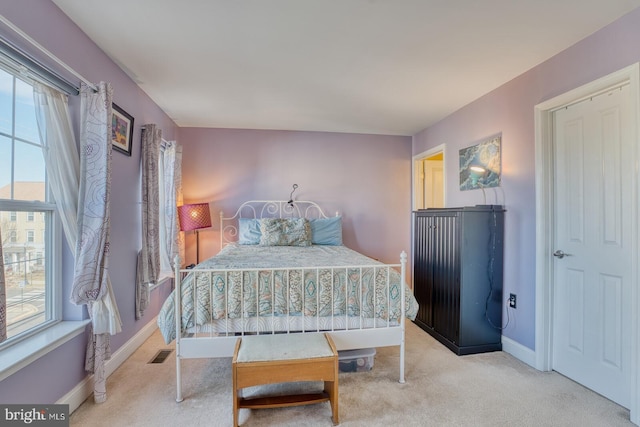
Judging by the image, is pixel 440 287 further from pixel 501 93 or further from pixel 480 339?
pixel 501 93

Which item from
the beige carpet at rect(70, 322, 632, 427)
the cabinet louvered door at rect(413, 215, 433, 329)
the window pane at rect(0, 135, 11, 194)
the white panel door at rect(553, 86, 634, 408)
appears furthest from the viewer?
the cabinet louvered door at rect(413, 215, 433, 329)

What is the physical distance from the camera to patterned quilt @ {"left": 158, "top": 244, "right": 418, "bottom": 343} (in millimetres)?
1975

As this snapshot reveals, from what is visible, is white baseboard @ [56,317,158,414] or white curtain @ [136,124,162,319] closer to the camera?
white baseboard @ [56,317,158,414]

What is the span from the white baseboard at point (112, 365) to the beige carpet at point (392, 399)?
51 millimetres

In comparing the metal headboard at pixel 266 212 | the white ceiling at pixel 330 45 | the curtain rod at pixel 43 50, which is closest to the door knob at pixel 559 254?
the white ceiling at pixel 330 45

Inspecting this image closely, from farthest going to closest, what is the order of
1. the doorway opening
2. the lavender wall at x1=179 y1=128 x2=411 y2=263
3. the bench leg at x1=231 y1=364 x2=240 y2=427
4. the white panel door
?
the doorway opening → the lavender wall at x1=179 y1=128 x2=411 y2=263 → the white panel door → the bench leg at x1=231 y1=364 x2=240 y2=427

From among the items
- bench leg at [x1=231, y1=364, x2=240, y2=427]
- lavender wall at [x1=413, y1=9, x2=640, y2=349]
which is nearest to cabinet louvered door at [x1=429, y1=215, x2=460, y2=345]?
lavender wall at [x1=413, y1=9, x2=640, y2=349]

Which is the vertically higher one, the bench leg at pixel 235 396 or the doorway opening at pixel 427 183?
the doorway opening at pixel 427 183

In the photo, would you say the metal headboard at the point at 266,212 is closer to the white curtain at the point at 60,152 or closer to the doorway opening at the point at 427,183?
the doorway opening at the point at 427,183

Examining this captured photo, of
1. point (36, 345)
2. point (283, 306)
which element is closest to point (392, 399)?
point (283, 306)

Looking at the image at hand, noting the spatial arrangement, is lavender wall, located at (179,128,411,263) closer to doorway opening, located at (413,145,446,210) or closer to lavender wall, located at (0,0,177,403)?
doorway opening, located at (413,145,446,210)

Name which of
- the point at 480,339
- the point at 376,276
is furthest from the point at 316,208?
the point at 480,339

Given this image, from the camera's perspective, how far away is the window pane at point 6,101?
4.92ft

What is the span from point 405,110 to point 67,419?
12.3 ft
